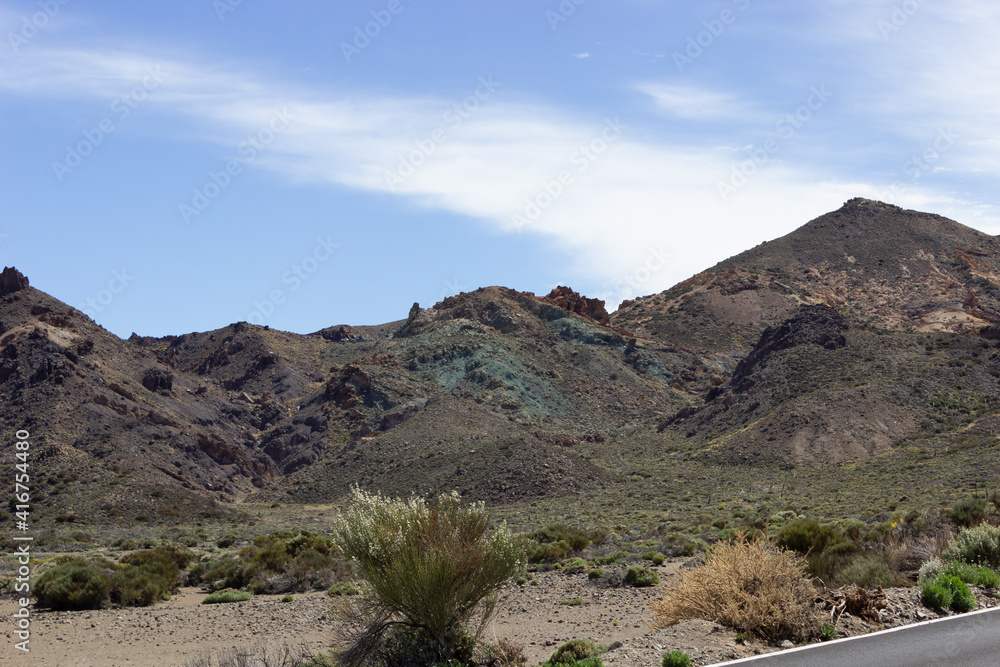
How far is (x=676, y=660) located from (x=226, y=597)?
46.7ft

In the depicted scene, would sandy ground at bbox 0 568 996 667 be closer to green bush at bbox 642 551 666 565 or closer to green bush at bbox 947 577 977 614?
green bush at bbox 947 577 977 614

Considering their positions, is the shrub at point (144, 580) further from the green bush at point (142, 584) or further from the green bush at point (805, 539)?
the green bush at point (805, 539)

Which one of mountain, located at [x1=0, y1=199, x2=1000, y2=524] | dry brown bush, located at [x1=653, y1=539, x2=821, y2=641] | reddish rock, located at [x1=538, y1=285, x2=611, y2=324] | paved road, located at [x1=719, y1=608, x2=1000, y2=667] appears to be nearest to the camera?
paved road, located at [x1=719, y1=608, x2=1000, y2=667]

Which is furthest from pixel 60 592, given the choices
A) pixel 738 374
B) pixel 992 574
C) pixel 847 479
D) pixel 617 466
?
pixel 738 374

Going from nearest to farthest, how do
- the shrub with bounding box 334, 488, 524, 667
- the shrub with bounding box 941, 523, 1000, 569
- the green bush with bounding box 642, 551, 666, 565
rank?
the shrub with bounding box 334, 488, 524, 667 < the shrub with bounding box 941, 523, 1000, 569 < the green bush with bounding box 642, 551, 666, 565

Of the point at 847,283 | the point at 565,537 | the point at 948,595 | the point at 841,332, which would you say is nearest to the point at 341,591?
the point at 565,537

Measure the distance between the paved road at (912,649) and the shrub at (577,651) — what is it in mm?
3147

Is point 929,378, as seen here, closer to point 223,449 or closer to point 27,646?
point 223,449

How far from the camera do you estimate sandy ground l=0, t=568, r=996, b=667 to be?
11883mm

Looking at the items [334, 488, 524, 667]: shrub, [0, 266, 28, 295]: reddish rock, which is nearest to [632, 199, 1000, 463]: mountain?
[334, 488, 524, 667]: shrub

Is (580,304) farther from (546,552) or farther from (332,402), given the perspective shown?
(546,552)

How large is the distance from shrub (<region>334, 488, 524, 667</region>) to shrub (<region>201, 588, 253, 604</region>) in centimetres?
984

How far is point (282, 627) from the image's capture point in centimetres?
1706

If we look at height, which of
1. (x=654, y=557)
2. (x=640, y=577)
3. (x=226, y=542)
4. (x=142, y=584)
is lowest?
(x=654, y=557)
